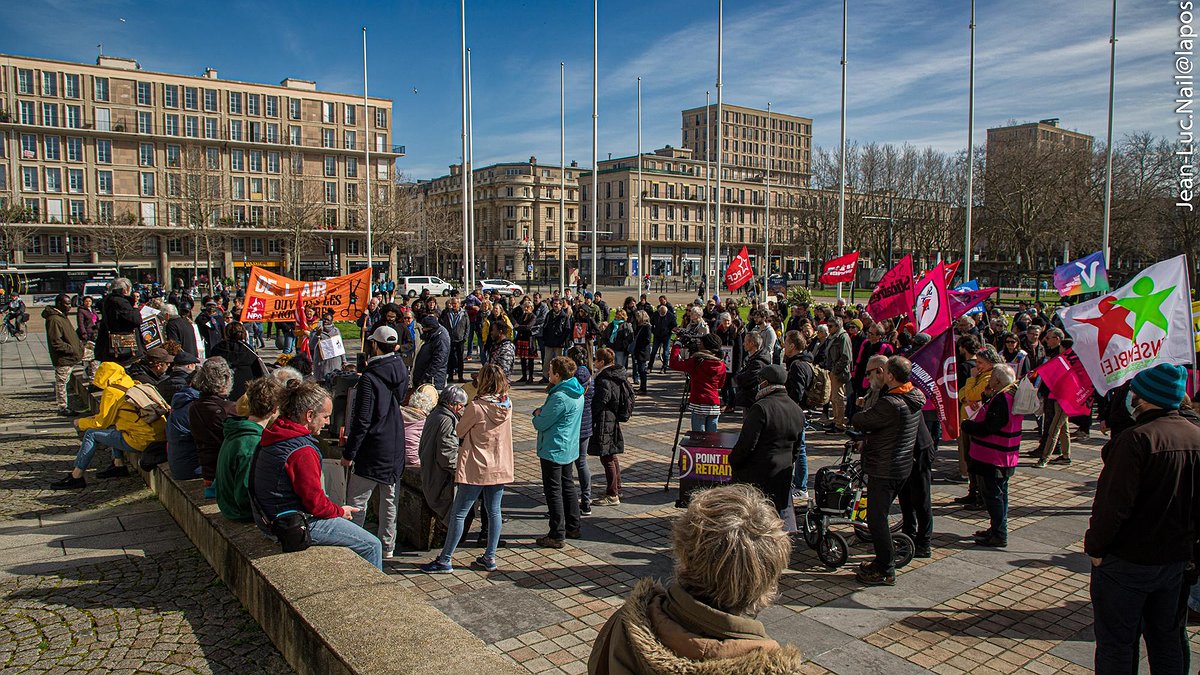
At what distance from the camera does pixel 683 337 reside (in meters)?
15.5

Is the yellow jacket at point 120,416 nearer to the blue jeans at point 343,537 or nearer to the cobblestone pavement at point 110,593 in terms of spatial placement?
the cobblestone pavement at point 110,593

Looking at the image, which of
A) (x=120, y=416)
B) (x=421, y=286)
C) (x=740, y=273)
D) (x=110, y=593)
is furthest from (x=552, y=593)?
(x=421, y=286)

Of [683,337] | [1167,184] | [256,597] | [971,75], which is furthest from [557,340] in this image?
[1167,184]

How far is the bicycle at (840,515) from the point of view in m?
6.72

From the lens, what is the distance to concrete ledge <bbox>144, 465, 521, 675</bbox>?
3725mm

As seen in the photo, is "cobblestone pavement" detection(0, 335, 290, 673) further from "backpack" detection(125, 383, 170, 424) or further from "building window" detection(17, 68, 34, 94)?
"building window" detection(17, 68, 34, 94)

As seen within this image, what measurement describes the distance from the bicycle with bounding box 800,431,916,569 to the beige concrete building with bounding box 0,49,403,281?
66261mm

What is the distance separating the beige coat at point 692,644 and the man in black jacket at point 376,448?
15.2 feet

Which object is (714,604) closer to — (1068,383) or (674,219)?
(1068,383)

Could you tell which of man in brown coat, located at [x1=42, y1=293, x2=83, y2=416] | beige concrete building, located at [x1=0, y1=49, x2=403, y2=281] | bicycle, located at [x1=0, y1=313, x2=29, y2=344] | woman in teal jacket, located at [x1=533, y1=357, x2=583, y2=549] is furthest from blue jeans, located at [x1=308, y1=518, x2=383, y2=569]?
beige concrete building, located at [x1=0, y1=49, x2=403, y2=281]

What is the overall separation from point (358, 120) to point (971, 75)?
75846 mm

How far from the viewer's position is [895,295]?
498 inches

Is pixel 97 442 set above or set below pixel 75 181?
below

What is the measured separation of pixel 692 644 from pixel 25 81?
9456cm
